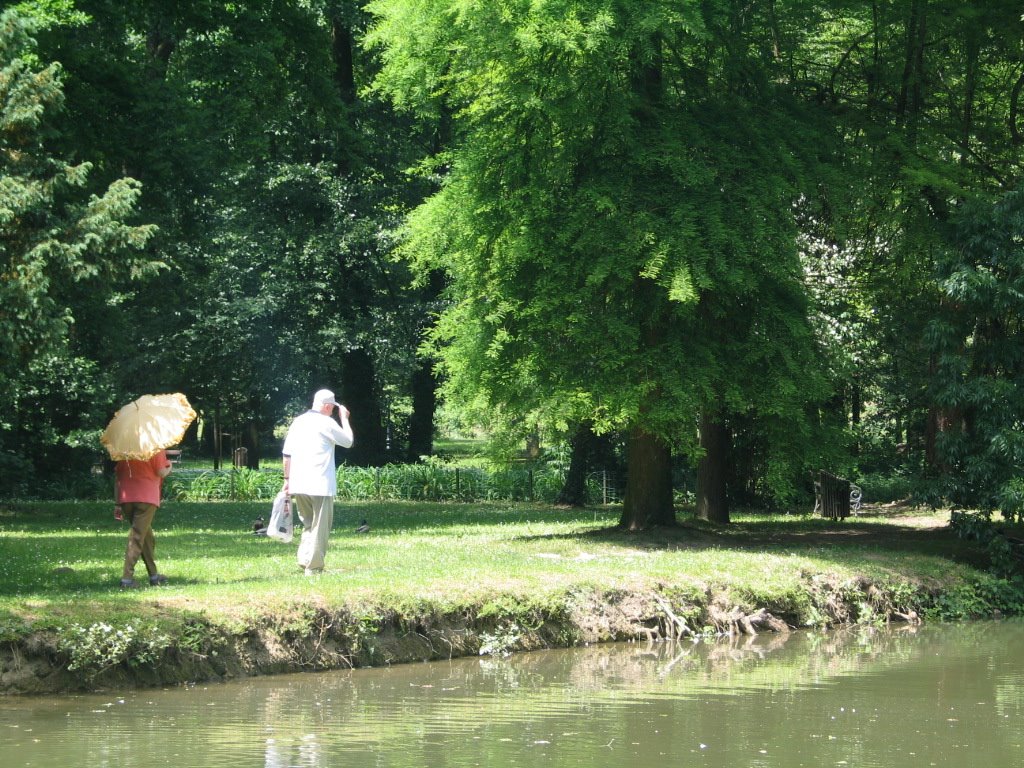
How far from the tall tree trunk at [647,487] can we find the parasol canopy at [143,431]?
30.2 ft

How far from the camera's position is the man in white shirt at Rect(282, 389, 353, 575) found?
568 inches

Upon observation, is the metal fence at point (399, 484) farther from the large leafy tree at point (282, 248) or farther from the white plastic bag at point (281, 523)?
the white plastic bag at point (281, 523)

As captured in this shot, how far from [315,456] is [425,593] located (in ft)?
7.50

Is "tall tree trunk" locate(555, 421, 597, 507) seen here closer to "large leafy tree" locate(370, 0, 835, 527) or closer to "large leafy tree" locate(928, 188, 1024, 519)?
"large leafy tree" locate(370, 0, 835, 527)

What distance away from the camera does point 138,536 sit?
44.4 feet

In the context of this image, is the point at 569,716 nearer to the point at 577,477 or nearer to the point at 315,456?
the point at 315,456

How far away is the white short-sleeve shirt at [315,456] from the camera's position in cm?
1442

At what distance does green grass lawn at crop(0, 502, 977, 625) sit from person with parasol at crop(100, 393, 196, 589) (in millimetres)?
489

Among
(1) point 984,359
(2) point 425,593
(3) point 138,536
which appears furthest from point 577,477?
(3) point 138,536

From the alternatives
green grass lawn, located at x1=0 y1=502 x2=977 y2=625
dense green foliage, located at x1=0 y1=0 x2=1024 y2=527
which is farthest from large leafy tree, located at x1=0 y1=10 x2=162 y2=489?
green grass lawn, located at x1=0 y1=502 x2=977 y2=625

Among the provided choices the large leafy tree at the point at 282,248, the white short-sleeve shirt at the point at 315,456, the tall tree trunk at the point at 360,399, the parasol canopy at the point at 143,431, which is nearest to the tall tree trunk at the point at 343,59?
the large leafy tree at the point at 282,248

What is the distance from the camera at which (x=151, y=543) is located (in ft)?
45.9

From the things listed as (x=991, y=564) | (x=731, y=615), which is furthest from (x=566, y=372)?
(x=991, y=564)

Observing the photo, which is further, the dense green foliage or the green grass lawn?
the dense green foliage
